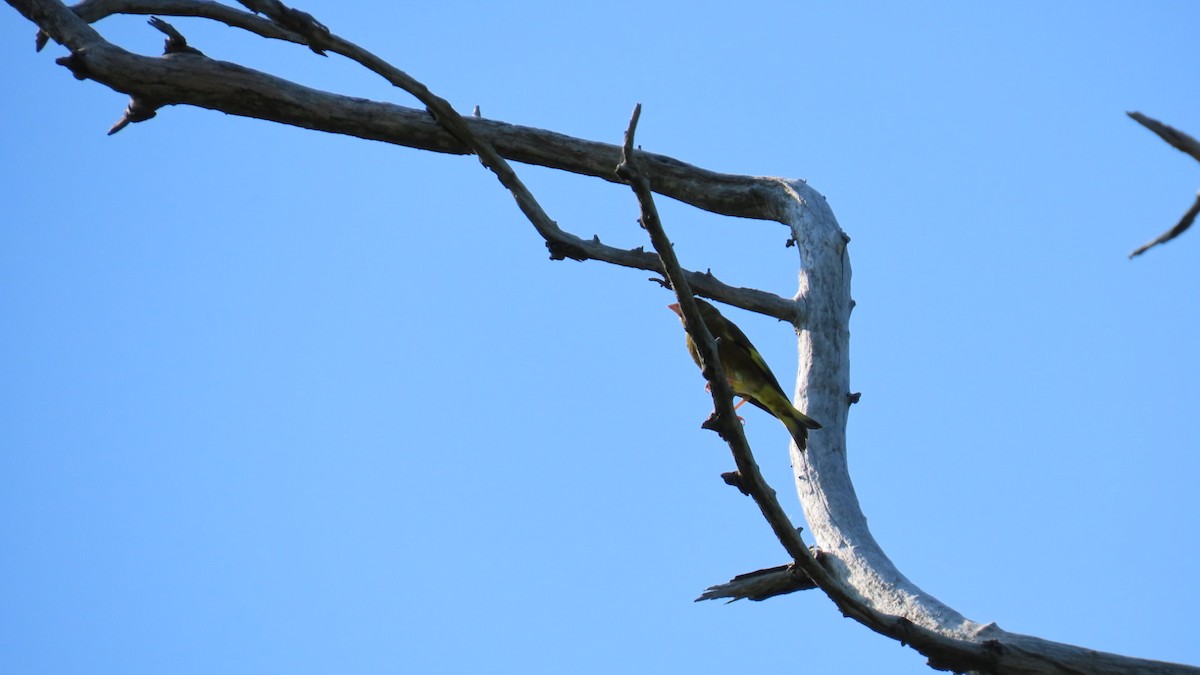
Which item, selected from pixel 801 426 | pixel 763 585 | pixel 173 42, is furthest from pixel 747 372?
pixel 173 42

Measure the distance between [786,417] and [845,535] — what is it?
2.76 ft

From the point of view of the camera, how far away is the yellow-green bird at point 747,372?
4.97 m

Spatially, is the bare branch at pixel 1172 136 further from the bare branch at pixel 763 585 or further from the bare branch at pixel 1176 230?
the bare branch at pixel 763 585

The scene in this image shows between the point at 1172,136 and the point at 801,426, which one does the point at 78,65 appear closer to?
the point at 801,426

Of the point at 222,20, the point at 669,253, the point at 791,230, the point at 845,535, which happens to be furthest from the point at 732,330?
the point at 222,20

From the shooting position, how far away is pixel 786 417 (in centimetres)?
489

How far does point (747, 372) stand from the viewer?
541cm

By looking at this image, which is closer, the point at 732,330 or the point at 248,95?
the point at 248,95

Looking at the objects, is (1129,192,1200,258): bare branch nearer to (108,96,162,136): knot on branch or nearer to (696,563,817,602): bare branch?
(696,563,817,602): bare branch

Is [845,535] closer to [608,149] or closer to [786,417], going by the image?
[786,417]

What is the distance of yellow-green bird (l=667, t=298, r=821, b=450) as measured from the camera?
497 cm

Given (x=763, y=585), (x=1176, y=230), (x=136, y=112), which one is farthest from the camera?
(x=136, y=112)

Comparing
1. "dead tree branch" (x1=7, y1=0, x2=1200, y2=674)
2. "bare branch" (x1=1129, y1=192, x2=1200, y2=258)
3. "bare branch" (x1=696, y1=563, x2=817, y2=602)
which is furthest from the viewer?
"bare branch" (x1=696, y1=563, x2=817, y2=602)

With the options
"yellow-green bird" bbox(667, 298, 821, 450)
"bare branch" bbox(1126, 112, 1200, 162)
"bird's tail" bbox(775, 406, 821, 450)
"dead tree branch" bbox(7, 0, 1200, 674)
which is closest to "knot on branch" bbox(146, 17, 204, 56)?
"dead tree branch" bbox(7, 0, 1200, 674)
